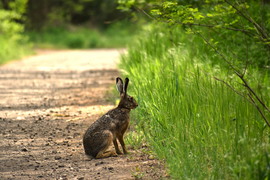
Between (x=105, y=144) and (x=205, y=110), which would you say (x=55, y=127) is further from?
(x=205, y=110)

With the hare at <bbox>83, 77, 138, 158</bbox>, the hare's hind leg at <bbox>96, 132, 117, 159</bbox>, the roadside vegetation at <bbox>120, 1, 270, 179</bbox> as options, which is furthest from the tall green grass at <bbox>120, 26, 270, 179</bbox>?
the hare's hind leg at <bbox>96, 132, 117, 159</bbox>

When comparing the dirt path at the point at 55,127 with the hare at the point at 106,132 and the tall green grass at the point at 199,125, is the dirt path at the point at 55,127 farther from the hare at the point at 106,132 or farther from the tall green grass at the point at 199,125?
the tall green grass at the point at 199,125

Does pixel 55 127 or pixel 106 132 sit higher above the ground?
pixel 106 132

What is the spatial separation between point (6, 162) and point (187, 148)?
2180mm

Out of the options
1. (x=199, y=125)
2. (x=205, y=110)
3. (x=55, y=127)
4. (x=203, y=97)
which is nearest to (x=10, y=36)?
(x=55, y=127)

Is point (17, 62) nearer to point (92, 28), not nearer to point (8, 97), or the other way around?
point (8, 97)

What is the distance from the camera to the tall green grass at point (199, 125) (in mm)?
5484

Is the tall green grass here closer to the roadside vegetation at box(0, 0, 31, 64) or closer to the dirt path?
the dirt path

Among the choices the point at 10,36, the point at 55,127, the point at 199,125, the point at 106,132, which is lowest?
the point at 10,36

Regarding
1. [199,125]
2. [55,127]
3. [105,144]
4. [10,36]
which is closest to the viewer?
[199,125]

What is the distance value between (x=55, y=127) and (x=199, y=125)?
299 centimetres

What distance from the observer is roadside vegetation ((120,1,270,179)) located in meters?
5.57

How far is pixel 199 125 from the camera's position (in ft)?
21.5

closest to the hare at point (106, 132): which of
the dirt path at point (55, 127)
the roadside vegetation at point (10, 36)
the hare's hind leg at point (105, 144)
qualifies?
the hare's hind leg at point (105, 144)
